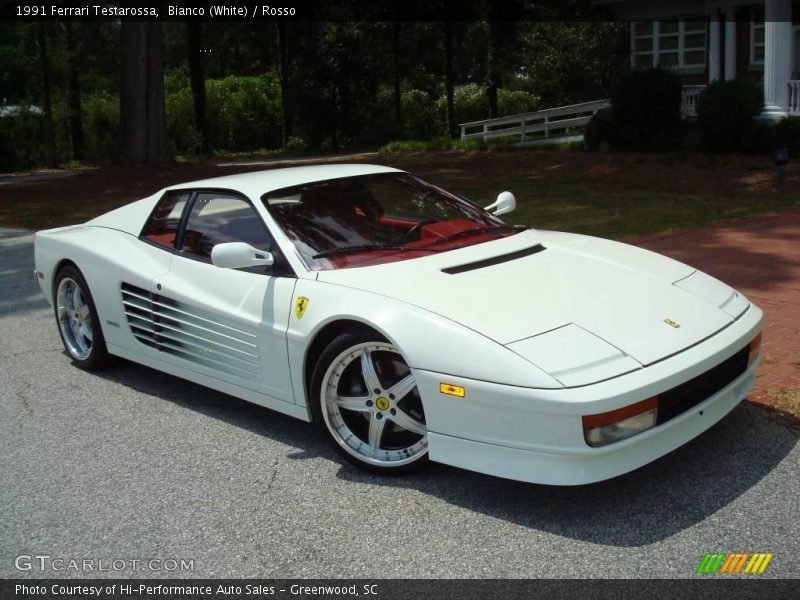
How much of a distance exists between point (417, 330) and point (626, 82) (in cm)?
1612

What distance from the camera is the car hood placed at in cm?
360

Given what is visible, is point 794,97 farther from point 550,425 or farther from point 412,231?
point 550,425

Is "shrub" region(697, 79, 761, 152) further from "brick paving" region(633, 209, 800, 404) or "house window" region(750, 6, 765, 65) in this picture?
"brick paving" region(633, 209, 800, 404)

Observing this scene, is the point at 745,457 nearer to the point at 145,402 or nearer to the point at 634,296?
the point at 634,296

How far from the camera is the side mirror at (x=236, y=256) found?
4348 millimetres

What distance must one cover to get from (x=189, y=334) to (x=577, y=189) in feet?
34.7

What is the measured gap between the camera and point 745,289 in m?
6.84

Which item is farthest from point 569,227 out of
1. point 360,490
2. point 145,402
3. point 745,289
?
point 360,490

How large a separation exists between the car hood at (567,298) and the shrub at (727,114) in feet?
42.5

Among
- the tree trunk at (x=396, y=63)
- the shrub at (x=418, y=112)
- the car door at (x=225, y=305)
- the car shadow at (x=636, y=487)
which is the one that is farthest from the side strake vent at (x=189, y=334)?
the shrub at (x=418, y=112)

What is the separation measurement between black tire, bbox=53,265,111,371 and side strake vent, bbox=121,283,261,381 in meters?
0.48

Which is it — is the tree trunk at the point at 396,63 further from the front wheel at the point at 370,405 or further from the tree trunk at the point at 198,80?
the front wheel at the point at 370,405

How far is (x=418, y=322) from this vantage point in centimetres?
376

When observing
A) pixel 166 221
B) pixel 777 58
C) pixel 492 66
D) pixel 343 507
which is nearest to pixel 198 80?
pixel 492 66
